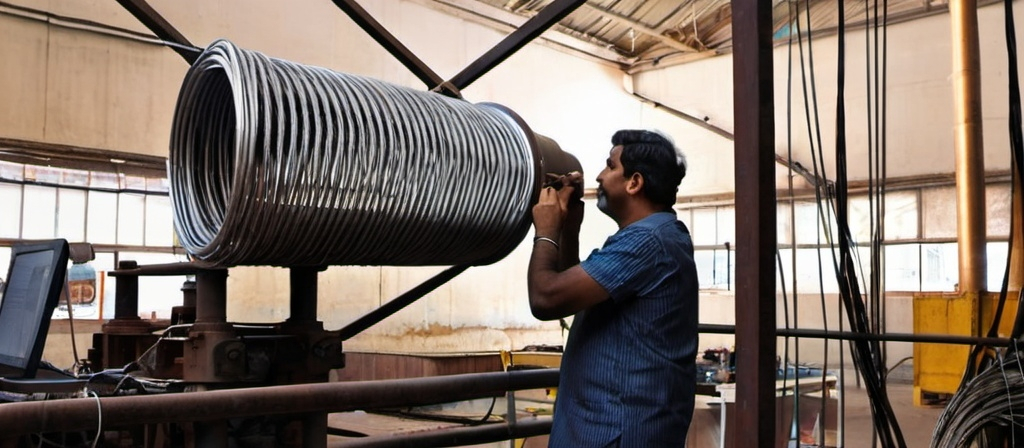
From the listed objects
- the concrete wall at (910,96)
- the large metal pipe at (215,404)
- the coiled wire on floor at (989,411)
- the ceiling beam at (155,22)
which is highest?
the concrete wall at (910,96)

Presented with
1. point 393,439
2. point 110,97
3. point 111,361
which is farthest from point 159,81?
point 393,439

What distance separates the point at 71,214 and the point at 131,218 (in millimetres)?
481

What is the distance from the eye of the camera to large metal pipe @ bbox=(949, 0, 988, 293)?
539cm

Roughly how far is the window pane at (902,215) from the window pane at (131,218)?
26.3 feet

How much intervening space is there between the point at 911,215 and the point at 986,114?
5.16 ft

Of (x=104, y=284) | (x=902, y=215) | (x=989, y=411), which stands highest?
(x=902, y=215)

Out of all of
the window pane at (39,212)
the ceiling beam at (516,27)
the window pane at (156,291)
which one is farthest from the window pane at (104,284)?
the ceiling beam at (516,27)

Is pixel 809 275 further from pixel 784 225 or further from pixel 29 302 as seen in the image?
pixel 29 302

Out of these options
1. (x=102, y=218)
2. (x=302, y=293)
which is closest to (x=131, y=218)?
(x=102, y=218)

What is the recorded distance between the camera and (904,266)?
10633mm

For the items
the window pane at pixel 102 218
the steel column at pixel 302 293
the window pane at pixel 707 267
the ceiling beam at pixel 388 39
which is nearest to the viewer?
the steel column at pixel 302 293

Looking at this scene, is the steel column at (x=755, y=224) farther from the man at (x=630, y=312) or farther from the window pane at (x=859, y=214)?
the window pane at (x=859, y=214)

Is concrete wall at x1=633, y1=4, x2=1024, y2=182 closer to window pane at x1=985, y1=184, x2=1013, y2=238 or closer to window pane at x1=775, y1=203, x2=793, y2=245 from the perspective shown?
window pane at x1=985, y1=184, x2=1013, y2=238

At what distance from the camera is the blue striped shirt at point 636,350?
1595mm
